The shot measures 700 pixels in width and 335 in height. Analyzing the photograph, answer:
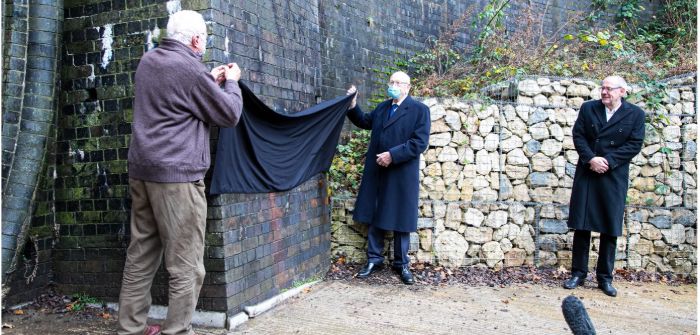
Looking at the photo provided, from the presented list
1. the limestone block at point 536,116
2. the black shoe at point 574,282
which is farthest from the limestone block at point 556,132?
the black shoe at point 574,282

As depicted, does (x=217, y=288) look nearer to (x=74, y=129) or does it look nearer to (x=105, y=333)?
(x=105, y=333)

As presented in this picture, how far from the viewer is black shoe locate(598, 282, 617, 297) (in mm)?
5215

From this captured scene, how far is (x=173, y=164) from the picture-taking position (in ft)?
10.7

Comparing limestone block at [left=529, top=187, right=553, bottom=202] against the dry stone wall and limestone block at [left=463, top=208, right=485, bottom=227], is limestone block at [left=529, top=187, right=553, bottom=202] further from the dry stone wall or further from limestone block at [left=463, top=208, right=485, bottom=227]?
limestone block at [left=463, top=208, right=485, bottom=227]

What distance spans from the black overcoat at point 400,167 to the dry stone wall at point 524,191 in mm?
604

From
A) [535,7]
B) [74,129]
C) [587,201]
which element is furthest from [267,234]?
[535,7]

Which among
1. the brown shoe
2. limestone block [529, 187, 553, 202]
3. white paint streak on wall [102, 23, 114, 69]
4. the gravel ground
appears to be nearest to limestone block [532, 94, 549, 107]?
limestone block [529, 187, 553, 202]

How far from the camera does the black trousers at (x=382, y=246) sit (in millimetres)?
5410

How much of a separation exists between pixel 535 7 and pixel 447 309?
861cm

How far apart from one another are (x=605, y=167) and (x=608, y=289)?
3.61ft

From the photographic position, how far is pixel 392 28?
919cm

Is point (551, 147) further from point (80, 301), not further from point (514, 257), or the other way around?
point (80, 301)

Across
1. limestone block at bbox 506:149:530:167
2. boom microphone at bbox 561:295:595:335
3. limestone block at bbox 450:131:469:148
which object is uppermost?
limestone block at bbox 450:131:469:148

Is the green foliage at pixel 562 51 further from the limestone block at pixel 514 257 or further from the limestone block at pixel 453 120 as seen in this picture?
the limestone block at pixel 514 257
